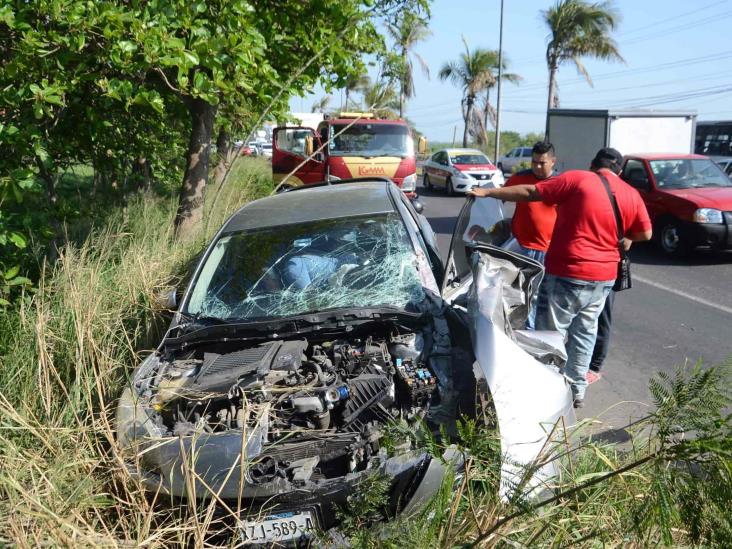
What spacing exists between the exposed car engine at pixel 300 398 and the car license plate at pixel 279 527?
0.15 m

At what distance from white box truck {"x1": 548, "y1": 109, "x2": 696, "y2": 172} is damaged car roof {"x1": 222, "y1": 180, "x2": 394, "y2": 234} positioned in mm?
10075

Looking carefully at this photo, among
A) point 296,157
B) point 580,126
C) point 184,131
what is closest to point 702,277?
point 580,126

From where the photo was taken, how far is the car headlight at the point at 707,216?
31.8 feet

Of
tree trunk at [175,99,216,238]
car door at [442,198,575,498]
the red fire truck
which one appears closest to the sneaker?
car door at [442,198,575,498]

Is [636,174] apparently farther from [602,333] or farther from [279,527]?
[279,527]

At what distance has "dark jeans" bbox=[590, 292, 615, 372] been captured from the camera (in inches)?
199

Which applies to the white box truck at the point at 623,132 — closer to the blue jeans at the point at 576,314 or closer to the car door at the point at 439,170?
the car door at the point at 439,170

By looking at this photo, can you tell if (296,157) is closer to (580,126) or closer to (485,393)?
(580,126)

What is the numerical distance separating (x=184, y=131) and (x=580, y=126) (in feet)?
29.0

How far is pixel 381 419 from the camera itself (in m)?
3.27

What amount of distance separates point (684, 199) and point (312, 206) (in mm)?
7402

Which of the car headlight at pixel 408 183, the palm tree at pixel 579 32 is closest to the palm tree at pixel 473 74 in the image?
the palm tree at pixel 579 32

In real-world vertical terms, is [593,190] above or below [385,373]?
above

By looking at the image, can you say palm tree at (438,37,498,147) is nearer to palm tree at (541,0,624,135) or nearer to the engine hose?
palm tree at (541,0,624,135)
